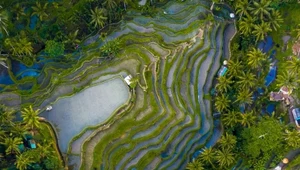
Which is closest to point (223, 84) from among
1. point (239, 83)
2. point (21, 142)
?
point (239, 83)

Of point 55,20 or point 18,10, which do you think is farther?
point 55,20

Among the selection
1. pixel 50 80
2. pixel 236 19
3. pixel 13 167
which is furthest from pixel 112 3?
pixel 13 167

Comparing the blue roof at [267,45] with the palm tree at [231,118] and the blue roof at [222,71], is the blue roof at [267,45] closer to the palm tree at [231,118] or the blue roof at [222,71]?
the blue roof at [222,71]

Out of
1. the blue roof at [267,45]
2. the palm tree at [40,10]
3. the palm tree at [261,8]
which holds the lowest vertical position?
the blue roof at [267,45]

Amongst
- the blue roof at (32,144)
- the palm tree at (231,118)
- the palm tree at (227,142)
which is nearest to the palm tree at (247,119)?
the palm tree at (231,118)

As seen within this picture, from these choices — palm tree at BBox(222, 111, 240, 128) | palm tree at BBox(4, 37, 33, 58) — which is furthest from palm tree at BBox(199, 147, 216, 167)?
palm tree at BBox(4, 37, 33, 58)

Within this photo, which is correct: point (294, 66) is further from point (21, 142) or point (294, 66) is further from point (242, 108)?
point (21, 142)

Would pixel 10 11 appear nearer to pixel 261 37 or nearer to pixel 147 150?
pixel 147 150
